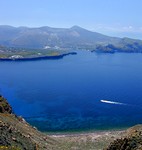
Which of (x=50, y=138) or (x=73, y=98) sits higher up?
(x=50, y=138)

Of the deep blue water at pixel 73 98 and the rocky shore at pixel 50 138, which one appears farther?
the deep blue water at pixel 73 98

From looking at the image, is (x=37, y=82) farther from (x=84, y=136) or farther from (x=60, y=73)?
(x=84, y=136)

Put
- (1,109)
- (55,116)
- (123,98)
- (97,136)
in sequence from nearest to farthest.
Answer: (1,109)
(97,136)
(55,116)
(123,98)

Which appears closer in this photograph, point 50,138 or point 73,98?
point 50,138

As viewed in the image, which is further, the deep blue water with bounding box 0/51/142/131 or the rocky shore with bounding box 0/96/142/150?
the deep blue water with bounding box 0/51/142/131

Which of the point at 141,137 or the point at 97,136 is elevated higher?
the point at 141,137

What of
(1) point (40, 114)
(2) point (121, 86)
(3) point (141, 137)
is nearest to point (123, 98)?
(2) point (121, 86)

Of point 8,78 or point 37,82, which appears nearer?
point 37,82

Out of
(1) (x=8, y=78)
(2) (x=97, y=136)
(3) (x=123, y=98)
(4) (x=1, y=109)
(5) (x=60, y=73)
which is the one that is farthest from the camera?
(5) (x=60, y=73)
